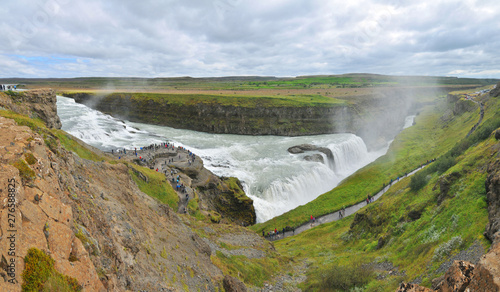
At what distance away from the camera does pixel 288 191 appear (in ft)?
155

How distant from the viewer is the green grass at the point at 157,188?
26.9 metres

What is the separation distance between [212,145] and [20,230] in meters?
64.7

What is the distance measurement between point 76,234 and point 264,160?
51.7 meters

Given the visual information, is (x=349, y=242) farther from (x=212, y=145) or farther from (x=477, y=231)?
(x=212, y=145)

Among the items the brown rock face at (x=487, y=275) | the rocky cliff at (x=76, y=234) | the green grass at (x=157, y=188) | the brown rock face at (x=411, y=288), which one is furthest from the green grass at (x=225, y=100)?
the brown rock face at (x=487, y=275)

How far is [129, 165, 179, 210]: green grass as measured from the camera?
88.1 ft

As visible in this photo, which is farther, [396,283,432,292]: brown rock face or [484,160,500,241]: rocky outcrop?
[484,160,500,241]: rocky outcrop

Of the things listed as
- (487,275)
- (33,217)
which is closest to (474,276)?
(487,275)

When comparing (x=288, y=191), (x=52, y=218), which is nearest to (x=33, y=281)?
(x=52, y=218)

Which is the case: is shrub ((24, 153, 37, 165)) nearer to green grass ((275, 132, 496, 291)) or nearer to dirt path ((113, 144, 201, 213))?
green grass ((275, 132, 496, 291))

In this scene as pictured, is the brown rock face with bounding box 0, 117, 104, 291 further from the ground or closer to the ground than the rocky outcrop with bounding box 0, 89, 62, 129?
closer to the ground

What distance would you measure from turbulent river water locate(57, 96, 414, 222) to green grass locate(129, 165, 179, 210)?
53.9 ft

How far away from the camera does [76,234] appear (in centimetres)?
829

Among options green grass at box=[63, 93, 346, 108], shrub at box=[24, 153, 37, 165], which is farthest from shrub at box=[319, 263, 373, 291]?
green grass at box=[63, 93, 346, 108]
